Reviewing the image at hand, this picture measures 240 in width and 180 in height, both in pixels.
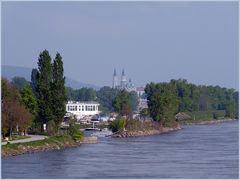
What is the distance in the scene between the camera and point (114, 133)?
102 ft

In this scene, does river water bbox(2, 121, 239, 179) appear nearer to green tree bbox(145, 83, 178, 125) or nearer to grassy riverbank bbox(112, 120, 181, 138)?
grassy riverbank bbox(112, 120, 181, 138)

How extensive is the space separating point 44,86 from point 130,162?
6598mm

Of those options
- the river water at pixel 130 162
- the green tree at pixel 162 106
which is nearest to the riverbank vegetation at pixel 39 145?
the river water at pixel 130 162

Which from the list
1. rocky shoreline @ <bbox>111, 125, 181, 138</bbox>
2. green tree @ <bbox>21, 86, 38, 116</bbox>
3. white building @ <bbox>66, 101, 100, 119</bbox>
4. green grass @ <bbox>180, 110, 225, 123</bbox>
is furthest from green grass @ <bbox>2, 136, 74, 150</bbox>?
white building @ <bbox>66, 101, 100, 119</bbox>

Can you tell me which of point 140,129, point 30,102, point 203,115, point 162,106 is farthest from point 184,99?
point 30,102

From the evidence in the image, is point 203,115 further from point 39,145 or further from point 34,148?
point 34,148

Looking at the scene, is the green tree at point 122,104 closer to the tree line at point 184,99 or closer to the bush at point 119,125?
the tree line at point 184,99

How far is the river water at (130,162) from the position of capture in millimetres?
15062

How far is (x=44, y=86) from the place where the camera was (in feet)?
76.7

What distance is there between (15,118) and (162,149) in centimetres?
466

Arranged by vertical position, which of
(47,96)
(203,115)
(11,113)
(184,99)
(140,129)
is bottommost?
(140,129)

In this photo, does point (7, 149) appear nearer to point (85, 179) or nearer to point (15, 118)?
point (15, 118)

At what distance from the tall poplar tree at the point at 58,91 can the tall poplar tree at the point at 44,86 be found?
163mm

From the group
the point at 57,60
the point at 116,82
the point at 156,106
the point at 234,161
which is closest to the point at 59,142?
the point at 57,60
